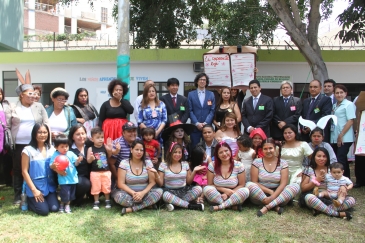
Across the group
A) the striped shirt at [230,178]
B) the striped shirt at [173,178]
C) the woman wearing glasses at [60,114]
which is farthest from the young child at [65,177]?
the striped shirt at [230,178]

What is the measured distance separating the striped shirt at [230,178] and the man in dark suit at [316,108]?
158 centimetres

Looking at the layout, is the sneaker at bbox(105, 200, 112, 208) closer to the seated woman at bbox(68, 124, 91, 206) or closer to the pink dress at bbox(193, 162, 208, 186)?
the seated woman at bbox(68, 124, 91, 206)

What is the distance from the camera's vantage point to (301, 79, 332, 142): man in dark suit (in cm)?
602

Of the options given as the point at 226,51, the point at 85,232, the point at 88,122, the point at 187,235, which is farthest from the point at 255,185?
the point at 226,51

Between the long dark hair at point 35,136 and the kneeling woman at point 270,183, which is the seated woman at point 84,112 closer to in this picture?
the long dark hair at point 35,136

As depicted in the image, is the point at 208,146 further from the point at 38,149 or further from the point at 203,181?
the point at 38,149

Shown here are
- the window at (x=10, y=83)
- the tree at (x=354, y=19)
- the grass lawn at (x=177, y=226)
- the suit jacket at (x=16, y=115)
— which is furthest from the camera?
the window at (x=10, y=83)

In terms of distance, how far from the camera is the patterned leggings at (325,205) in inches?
182

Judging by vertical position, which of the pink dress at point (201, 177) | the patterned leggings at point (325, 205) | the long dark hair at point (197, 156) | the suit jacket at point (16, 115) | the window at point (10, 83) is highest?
the window at point (10, 83)

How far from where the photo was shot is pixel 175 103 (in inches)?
247

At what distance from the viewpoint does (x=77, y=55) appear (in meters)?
13.3

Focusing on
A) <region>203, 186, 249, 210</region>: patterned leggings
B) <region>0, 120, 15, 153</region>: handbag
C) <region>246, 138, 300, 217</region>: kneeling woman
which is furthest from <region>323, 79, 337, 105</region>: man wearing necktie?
<region>0, 120, 15, 153</region>: handbag

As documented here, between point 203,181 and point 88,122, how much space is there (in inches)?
79.3

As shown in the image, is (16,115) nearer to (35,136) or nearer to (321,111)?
(35,136)
